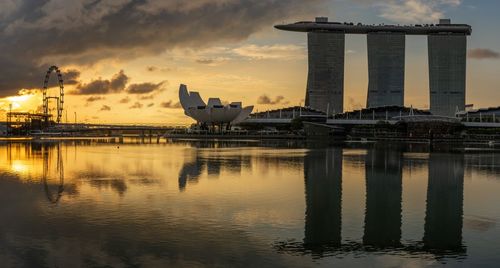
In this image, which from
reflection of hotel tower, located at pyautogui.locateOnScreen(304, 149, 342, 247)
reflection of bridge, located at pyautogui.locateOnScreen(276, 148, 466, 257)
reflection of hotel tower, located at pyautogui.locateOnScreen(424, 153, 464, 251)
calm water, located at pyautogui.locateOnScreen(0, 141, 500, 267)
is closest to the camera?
calm water, located at pyautogui.locateOnScreen(0, 141, 500, 267)

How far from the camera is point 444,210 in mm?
23547

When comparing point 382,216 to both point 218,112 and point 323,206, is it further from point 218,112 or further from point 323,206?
point 218,112

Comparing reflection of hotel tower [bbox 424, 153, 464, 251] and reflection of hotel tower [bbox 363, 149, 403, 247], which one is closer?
reflection of hotel tower [bbox 424, 153, 464, 251]

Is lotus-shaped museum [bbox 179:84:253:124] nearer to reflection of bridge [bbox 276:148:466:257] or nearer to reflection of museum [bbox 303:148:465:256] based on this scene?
reflection of museum [bbox 303:148:465:256]

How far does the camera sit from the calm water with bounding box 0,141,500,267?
15430 mm

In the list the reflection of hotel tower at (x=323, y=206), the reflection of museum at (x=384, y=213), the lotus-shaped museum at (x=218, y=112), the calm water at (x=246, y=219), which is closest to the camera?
the calm water at (x=246, y=219)

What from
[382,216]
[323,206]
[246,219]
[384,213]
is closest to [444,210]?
[384,213]

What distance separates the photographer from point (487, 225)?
20.3 meters

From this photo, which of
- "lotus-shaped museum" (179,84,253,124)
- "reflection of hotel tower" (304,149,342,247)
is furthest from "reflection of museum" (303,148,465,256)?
"lotus-shaped museum" (179,84,253,124)

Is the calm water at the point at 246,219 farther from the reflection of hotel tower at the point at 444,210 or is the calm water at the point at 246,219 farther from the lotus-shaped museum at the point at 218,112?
the lotus-shaped museum at the point at 218,112

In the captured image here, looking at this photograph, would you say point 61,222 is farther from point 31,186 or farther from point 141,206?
point 31,186

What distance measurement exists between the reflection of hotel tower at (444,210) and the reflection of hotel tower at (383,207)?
111 cm

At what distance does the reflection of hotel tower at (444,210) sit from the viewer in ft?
58.2

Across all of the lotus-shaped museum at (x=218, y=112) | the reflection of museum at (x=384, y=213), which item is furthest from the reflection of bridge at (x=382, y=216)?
the lotus-shaped museum at (x=218, y=112)
